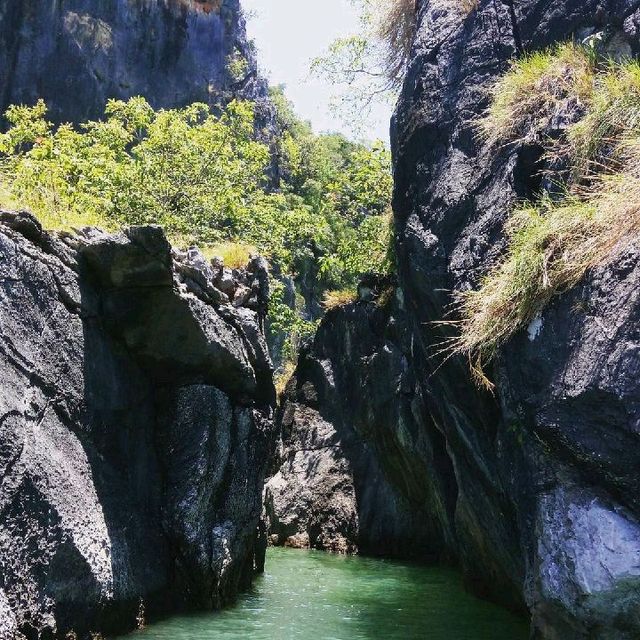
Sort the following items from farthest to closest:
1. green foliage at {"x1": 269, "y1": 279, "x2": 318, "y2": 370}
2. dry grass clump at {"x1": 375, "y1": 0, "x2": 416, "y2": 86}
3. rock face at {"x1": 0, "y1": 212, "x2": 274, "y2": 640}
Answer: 1. green foliage at {"x1": 269, "y1": 279, "x2": 318, "y2": 370}
2. dry grass clump at {"x1": 375, "y1": 0, "x2": 416, "y2": 86}
3. rock face at {"x1": 0, "y1": 212, "x2": 274, "y2": 640}

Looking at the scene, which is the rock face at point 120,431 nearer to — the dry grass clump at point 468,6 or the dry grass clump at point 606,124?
the dry grass clump at point 606,124

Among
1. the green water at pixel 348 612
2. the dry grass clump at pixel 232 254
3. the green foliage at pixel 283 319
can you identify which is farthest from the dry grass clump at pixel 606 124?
the green foliage at pixel 283 319

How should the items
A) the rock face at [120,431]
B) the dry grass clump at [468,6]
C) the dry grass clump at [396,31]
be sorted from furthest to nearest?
the dry grass clump at [396,31] < the dry grass clump at [468,6] < the rock face at [120,431]

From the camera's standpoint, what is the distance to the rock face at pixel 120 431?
290 inches

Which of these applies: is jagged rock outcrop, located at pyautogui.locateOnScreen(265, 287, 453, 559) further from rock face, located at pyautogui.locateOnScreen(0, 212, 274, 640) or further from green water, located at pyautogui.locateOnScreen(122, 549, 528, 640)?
rock face, located at pyautogui.locateOnScreen(0, 212, 274, 640)

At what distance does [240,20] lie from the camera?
118 ft

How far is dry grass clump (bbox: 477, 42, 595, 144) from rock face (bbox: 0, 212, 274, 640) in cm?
413

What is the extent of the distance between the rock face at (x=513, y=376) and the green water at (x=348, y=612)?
77 cm

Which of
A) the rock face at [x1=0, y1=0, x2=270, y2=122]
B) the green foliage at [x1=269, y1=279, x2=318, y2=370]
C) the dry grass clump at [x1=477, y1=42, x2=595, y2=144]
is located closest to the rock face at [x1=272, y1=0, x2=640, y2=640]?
the dry grass clump at [x1=477, y1=42, x2=595, y2=144]

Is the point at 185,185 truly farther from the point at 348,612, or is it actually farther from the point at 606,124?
the point at 606,124

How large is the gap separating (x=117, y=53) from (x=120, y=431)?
25.4 m

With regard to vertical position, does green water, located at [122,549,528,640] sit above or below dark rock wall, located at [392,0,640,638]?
below

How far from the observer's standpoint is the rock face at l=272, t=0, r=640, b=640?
6.00 metres

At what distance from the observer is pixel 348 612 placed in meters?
10.3
